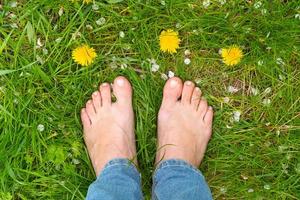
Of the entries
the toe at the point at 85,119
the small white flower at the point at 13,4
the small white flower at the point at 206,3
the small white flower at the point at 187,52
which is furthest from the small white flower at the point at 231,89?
the small white flower at the point at 13,4

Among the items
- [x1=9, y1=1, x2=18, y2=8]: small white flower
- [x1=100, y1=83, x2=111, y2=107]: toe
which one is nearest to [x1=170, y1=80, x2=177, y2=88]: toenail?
[x1=100, y1=83, x2=111, y2=107]: toe

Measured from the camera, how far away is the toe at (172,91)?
194 cm

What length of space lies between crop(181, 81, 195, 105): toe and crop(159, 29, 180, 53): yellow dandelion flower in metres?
0.15

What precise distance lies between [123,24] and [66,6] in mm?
235

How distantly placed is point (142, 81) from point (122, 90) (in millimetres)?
88

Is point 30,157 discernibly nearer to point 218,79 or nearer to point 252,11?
point 218,79

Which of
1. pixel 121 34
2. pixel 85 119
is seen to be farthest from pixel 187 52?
pixel 85 119

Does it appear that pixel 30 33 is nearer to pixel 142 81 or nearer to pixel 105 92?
pixel 105 92

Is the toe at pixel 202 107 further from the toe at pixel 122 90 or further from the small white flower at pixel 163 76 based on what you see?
the toe at pixel 122 90

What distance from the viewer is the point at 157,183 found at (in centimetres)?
181

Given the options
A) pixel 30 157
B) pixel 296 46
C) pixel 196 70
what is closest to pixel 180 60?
pixel 196 70

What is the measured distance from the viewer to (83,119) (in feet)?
6.47

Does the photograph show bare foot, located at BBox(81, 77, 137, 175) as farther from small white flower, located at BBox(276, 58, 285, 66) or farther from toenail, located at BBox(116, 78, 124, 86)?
small white flower, located at BBox(276, 58, 285, 66)

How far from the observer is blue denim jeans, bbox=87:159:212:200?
170 centimetres
